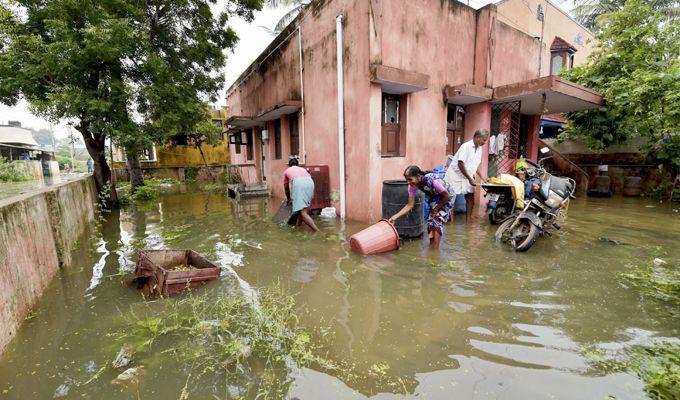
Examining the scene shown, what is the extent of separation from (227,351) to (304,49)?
8.43 m

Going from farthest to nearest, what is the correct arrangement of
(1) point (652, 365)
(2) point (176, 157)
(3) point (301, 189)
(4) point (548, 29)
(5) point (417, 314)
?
(2) point (176, 157)
(4) point (548, 29)
(3) point (301, 189)
(5) point (417, 314)
(1) point (652, 365)

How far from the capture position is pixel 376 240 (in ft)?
16.0

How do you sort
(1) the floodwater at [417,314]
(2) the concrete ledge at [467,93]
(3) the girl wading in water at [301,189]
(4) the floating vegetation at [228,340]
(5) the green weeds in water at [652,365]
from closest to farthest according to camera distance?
(5) the green weeds in water at [652,365] < (1) the floodwater at [417,314] < (4) the floating vegetation at [228,340] < (3) the girl wading in water at [301,189] < (2) the concrete ledge at [467,93]

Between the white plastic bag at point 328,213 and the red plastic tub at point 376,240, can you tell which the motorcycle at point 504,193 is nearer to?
the red plastic tub at point 376,240

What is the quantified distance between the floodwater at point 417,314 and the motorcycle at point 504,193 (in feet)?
2.62

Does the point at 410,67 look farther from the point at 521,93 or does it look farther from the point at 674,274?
the point at 674,274

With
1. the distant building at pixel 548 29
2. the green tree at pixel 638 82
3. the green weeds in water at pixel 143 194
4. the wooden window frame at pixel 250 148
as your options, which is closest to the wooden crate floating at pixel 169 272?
the green weeds in water at pixel 143 194

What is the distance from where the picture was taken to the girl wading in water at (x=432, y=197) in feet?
16.2

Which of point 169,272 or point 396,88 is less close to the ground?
point 396,88

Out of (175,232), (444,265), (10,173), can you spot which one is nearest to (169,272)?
(444,265)

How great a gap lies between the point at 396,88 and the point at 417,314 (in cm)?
535

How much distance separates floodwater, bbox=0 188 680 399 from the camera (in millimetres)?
2191

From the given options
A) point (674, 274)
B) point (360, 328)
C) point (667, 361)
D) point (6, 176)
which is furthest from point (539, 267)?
point (6, 176)

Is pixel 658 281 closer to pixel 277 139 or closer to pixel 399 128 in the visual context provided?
pixel 399 128
